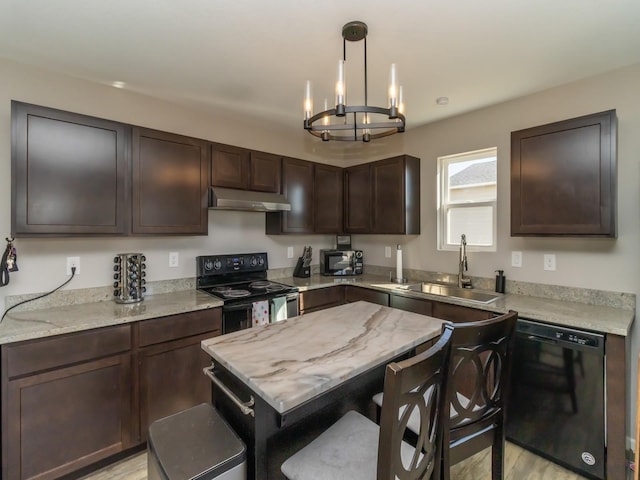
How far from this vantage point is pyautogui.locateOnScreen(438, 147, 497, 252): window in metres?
2.88

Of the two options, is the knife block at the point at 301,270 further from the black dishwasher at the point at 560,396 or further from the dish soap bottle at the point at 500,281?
the black dishwasher at the point at 560,396

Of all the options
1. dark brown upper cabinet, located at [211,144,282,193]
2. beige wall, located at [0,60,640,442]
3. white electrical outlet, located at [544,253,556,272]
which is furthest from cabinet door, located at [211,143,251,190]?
white electrical outlet, located at [544,253,556,272]

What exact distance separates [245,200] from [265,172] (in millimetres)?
454

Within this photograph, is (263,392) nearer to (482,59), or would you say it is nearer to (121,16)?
(121,16)

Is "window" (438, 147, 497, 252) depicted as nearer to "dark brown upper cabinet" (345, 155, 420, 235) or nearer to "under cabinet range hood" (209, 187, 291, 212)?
"dark brown upper cabinet" (345, 155, 420, 235)

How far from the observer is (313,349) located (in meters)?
1.36

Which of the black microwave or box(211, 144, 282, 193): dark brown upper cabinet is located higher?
box(211, 144, 282, 193): dark brown upper cabinet

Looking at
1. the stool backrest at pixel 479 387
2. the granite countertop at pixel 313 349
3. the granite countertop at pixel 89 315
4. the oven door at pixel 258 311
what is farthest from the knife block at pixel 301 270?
the stool backrest at pixel 479 387

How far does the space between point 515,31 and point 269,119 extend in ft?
7.02

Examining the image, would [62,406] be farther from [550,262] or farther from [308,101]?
[550,262]

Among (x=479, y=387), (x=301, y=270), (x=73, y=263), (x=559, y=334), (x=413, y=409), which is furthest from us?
(x=301, y=270)

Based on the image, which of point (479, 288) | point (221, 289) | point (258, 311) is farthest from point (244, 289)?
point (479, 288)

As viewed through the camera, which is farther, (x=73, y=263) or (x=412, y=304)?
(x=412, y=304)

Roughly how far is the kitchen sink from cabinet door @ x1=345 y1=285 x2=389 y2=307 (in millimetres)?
177
